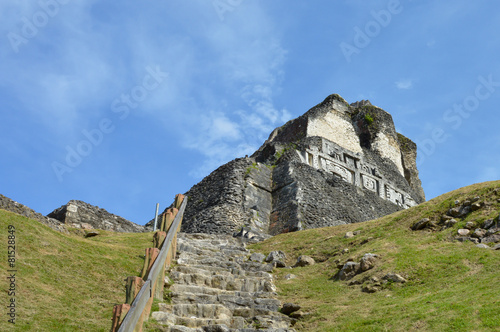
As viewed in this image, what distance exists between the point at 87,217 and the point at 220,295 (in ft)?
42.4

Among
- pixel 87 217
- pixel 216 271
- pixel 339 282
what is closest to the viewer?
pixel 339 282

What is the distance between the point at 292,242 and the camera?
62.4 feet

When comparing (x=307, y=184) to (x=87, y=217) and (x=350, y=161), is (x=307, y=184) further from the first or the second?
(x=87, y=217)

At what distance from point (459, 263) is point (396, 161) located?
107ft

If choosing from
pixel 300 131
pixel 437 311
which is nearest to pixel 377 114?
pixel 300 131

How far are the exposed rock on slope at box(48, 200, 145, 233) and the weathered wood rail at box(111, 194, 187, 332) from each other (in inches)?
361

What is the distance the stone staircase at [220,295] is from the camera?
34.8 feet

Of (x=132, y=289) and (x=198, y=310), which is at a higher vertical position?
(x=198, y=310)

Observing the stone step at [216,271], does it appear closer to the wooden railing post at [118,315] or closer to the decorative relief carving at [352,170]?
the wooden railing post at [118,315]

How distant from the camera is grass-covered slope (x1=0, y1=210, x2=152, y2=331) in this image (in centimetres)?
960

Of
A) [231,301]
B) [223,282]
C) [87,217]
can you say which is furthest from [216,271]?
[87,217]

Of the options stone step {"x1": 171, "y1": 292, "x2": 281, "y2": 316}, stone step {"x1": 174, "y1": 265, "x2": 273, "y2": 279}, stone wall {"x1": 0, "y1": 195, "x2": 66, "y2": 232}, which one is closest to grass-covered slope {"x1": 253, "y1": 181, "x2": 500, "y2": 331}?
stone step {"x1": 174, "y1": 265, "x2": 273, "y2": 279}

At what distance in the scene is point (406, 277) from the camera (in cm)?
1270

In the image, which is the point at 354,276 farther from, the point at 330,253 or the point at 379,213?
the point at 379,213
